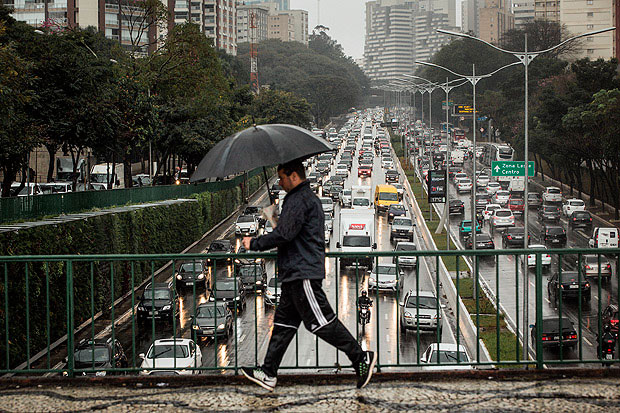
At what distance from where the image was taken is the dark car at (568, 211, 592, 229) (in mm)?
56562

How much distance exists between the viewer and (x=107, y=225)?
31.6 m

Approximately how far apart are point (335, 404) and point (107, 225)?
2550 cm

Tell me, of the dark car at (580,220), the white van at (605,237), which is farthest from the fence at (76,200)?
the dark car at (580,220)

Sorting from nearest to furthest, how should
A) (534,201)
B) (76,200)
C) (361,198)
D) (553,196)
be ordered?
1. (76,200)
2. (361,198)
3. (553,196)
4. (534,201)

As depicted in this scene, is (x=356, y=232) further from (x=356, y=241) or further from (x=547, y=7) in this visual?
(x=547, y=7)

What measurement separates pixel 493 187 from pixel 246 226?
29.9m

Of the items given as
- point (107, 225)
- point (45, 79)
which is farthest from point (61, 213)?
point (45, 79)

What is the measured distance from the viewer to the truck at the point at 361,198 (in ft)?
208

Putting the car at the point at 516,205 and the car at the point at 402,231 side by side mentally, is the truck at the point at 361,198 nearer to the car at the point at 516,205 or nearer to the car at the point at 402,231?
the car at the point at 402,231

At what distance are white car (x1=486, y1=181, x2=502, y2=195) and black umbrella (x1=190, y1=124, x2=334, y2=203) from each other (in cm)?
6917

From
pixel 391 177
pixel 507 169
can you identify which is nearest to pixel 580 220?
pixel 507 169

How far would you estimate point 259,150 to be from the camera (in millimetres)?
7262

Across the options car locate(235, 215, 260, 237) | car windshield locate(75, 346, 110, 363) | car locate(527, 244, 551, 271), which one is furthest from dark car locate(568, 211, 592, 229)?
car windshield locate(75, 346, 110, 363)

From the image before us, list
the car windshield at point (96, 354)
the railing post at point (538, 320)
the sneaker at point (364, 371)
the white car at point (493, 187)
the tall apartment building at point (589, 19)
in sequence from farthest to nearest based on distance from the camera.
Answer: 1. the tall apartment building at point (589, 19)
2. the white car at point (493, 187)
3. the car windshield at point (96, 354)
4. the railing post at point (538, 320)
5. the sneaker at point (364, 371)
